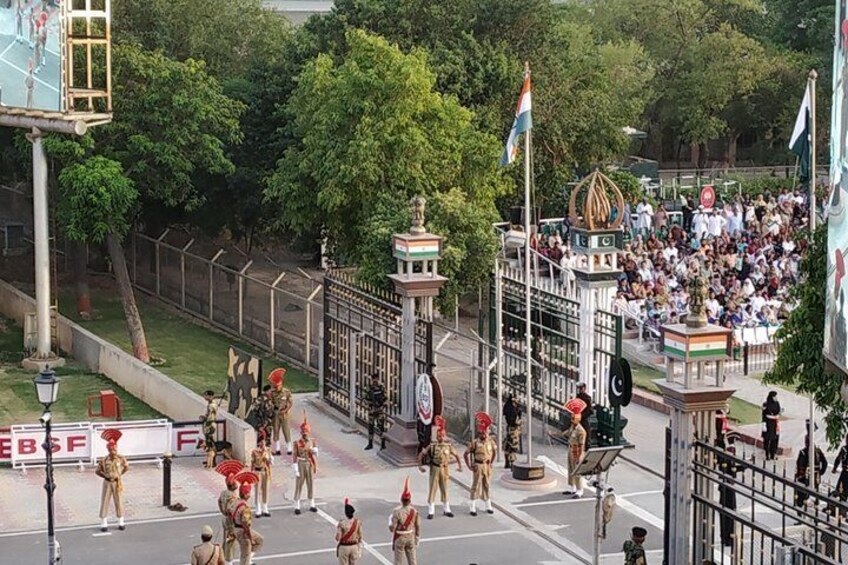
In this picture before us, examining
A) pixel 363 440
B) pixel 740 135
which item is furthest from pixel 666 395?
pixel 740 135

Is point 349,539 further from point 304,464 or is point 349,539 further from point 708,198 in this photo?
point 708,198

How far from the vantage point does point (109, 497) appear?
28.5m

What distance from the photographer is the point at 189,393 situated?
3512cm

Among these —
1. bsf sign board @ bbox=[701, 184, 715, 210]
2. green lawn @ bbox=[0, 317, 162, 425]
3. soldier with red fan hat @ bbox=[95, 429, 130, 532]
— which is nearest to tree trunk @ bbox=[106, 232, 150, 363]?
green lawn @ bbox=[0, 317, 162, 425]

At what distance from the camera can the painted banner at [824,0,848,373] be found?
22.8m

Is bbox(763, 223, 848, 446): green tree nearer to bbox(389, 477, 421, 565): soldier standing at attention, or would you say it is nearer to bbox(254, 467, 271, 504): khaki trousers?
bbox(389, 477, 421, 565): soldier standing at attention

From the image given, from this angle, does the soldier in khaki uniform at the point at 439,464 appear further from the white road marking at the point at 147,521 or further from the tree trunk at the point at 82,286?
the tree trunk at the point at 82,286

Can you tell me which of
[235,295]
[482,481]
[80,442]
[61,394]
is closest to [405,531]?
[482,481]

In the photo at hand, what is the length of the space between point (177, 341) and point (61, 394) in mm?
6188

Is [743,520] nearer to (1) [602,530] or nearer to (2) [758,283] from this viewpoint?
(1) [602,530]

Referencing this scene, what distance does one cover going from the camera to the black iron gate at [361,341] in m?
34.4

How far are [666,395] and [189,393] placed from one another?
47.0 feet

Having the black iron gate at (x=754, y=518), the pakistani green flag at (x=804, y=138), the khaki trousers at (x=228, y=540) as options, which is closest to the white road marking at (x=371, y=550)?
the khaki trousers at (x=228, y=540)

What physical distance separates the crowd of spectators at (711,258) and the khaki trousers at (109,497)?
491 inches
